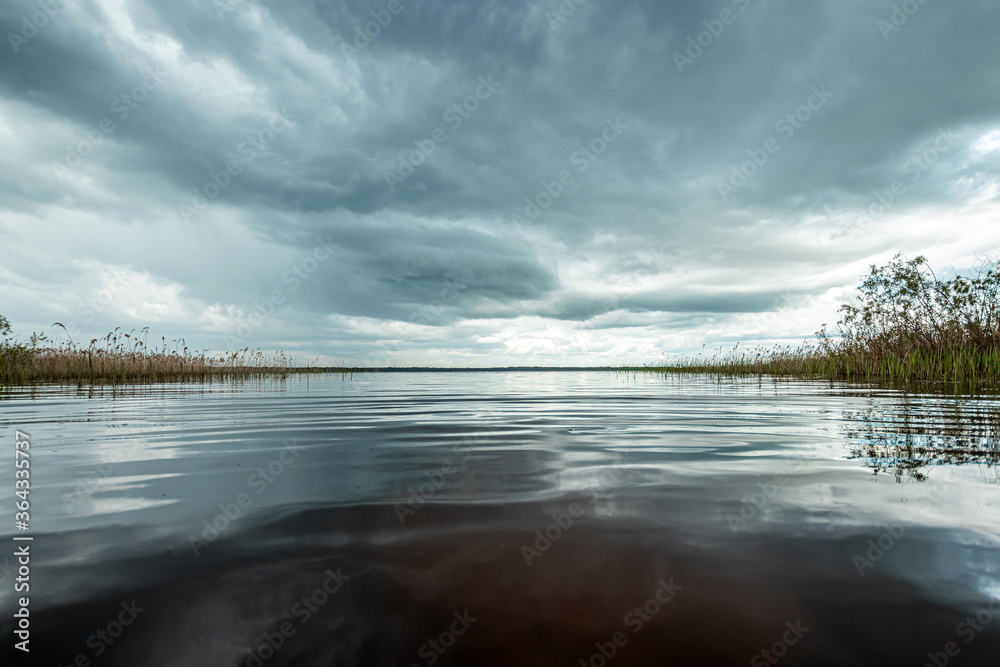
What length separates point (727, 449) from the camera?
187 inches

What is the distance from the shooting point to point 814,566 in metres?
2.03

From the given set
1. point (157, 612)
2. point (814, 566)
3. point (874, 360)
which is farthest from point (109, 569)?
point (874, 360)

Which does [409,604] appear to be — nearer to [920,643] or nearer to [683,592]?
[683,592]

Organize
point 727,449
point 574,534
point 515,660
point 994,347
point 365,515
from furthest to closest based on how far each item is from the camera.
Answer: point 994,347, point 727,449, point 365,515, point 574,534, point 515,660

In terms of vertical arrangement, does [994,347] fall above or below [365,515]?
above

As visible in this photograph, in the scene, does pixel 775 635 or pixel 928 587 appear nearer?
pixel 775 635

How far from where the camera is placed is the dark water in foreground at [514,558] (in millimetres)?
1552

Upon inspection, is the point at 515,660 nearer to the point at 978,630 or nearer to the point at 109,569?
the point at 978,630

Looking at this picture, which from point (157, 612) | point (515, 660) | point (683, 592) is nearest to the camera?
point (515, 660)

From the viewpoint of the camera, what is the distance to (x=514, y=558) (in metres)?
2.13

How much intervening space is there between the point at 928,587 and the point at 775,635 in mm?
851

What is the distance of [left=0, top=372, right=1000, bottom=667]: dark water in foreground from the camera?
5.09 ft

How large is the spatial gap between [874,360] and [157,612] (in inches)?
1018

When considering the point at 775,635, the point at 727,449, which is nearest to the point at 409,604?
the point at 775,635
